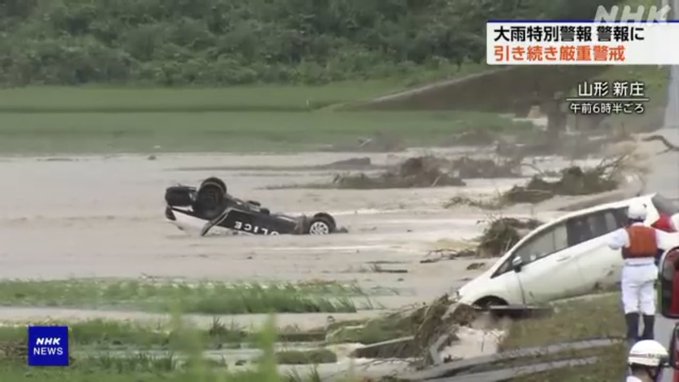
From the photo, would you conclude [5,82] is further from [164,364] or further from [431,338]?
[431,338]

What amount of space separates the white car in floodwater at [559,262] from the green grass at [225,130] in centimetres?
54

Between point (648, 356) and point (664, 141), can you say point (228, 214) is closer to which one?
point (664, 141)

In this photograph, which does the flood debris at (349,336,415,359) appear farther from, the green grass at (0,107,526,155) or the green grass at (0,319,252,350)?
the green grass at (0,107,526,155)

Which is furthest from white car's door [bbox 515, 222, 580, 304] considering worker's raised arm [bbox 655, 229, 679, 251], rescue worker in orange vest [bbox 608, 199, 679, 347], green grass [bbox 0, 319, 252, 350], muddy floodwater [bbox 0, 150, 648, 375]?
green grass [bbox 0, 319, 252, 350]

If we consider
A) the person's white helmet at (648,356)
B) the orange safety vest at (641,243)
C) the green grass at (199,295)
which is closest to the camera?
the person's white helmet at (648,356)

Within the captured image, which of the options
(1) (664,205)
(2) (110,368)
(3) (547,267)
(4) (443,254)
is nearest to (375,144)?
(4) (443,254)

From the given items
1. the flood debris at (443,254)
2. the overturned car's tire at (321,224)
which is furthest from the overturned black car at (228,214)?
the flood debris at (443,254)

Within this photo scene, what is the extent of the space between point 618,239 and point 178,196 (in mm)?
1976

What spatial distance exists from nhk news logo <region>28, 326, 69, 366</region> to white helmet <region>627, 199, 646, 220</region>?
2.59 meters

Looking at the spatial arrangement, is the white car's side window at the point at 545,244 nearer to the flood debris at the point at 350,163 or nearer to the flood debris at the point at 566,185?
the flood debris at the point at 566,185

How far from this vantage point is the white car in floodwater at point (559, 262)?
19.5ft

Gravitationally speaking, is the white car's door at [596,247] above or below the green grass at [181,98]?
below

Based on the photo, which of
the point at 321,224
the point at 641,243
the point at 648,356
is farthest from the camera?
the point at 321,224

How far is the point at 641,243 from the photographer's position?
19.0ft
